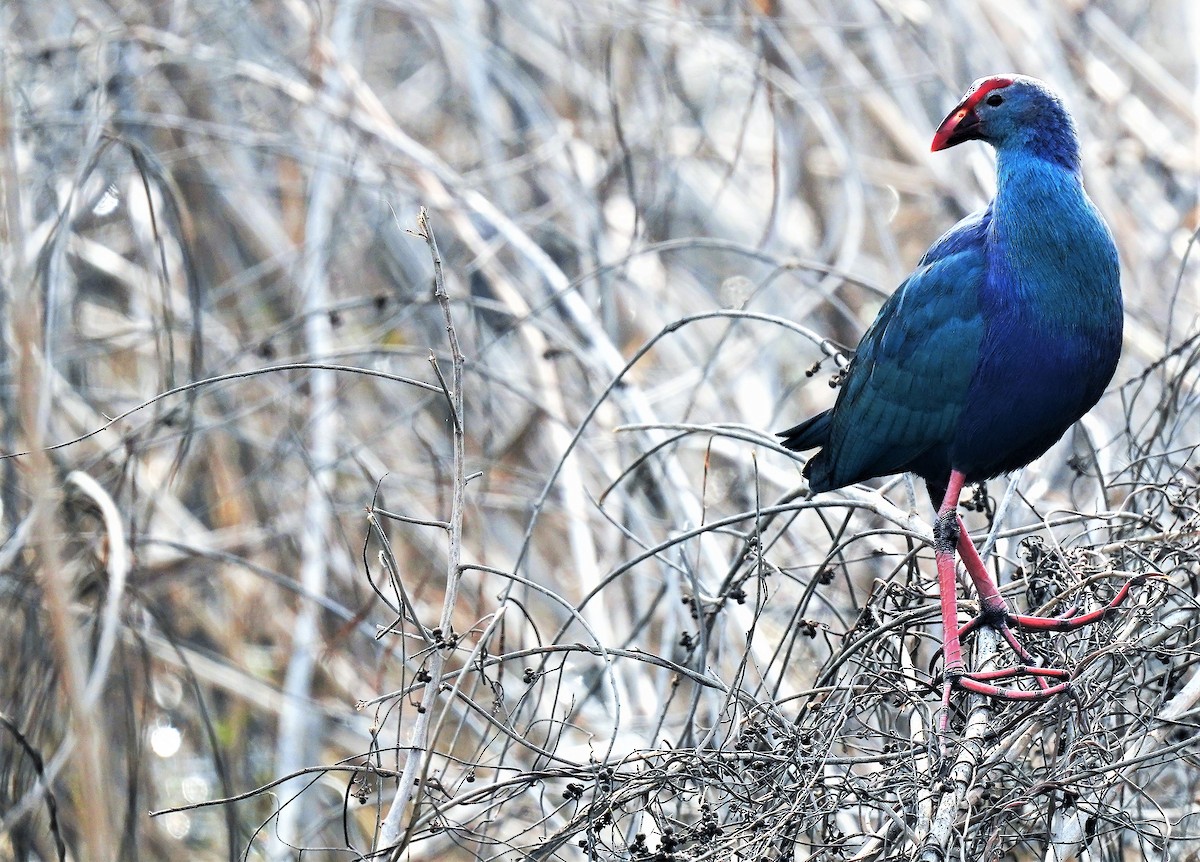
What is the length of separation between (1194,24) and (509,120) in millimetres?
3038

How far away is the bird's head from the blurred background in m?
0.47

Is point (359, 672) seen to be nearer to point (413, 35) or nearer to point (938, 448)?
point (938, 448)

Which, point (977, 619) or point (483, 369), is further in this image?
point (483, 369)

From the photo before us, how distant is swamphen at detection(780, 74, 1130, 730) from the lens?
2457 mm

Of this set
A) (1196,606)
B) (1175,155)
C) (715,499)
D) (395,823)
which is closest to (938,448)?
(1196,606)

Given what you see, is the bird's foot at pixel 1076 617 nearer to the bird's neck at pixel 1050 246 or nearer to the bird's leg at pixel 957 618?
the bird's leg at pixel 957 618

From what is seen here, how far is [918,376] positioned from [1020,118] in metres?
0.56

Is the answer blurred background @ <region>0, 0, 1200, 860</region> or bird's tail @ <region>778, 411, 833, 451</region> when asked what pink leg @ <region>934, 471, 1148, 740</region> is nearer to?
blurred background @ <region>0, 0, 1200, 860</region>

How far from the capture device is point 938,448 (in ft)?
8.84

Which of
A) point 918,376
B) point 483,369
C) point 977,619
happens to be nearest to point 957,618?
point 977,619

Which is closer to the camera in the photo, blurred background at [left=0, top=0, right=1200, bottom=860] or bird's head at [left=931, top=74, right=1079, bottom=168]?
bird's head at [left=931, top=74, right=1079, bottom=168]

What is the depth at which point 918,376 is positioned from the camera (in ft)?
8.79

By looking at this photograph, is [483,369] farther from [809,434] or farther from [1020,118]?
[1020,118]

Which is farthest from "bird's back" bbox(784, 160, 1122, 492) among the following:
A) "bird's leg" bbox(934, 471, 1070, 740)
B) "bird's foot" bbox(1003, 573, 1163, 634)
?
"bird's foot" bbox(1003, 573, 1163, 634)
